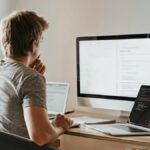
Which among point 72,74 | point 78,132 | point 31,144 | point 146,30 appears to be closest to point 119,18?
point 146,30

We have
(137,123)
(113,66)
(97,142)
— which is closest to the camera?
(137,123)

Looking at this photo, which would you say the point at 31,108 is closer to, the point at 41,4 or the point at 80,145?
the point at 80,145

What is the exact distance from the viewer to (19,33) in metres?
1.61

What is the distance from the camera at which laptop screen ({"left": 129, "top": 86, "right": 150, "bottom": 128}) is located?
1.81 m

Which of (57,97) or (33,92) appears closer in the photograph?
(33,92)

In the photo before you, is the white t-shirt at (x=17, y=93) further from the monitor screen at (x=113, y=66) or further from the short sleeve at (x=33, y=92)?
the monitor screen at (x=113, y=66)

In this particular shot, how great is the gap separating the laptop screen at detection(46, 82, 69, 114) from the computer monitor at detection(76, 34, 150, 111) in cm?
11

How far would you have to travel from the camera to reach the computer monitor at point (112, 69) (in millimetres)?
1963

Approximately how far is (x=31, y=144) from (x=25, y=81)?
306mm

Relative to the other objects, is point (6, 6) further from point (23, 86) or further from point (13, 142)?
point (13, 142)

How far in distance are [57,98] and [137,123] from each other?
575 millimetres

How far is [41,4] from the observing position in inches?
107

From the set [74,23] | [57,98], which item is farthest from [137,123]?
[74,23]

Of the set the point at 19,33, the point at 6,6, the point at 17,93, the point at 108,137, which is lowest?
the point at 108,137
